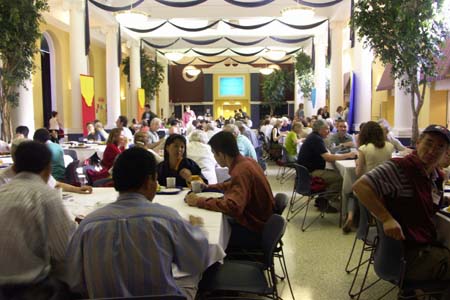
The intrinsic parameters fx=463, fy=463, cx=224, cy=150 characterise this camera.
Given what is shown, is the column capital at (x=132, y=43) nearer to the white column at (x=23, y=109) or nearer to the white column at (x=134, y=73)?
the white column at (x=134, y=73)

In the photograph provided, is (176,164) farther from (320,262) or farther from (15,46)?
(15,46)

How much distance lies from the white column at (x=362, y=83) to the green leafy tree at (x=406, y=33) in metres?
4.83

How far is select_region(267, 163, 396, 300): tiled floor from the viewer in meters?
3.64

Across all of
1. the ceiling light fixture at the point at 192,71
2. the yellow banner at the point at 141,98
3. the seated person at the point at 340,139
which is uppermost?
the ceiling light fixture at the point at 192,71

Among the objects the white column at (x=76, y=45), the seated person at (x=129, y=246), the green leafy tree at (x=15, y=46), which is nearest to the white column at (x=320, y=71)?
the white column at (x=76, y=45)

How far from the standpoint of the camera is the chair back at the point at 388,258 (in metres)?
2.65

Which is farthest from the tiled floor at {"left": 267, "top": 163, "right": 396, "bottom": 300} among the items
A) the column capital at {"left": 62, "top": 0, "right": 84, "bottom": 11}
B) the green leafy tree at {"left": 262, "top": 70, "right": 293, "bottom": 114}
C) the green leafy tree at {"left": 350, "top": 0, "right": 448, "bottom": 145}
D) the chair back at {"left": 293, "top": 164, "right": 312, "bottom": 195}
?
the green leafy tree at {"left": 262, "top": 70, "right": 293, "bottom": 114}

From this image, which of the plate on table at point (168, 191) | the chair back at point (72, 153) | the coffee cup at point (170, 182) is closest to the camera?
the plate on table at point (168, 191)

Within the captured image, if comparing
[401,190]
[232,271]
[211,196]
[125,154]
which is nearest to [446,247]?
[401,190]

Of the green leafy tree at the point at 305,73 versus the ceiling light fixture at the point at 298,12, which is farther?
the green leafy tree at the point at 305,73

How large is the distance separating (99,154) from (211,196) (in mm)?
5147

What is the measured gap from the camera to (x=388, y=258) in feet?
8.80

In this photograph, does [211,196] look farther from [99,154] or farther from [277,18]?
[277,18]

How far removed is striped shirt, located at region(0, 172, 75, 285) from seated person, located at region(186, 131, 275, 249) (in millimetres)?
1158
